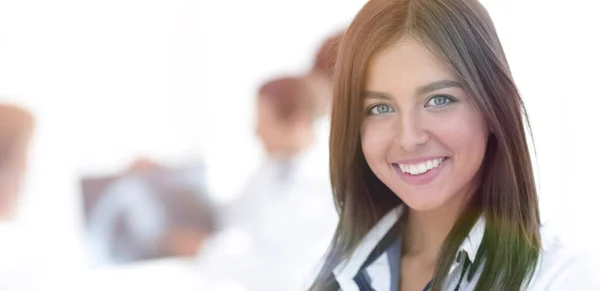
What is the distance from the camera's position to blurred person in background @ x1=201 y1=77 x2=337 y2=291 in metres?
1.43

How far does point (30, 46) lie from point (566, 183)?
1.54 metres

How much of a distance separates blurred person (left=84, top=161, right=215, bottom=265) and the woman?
154 centimetres

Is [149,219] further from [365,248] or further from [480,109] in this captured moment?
[480,109]

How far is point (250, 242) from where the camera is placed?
157 cm

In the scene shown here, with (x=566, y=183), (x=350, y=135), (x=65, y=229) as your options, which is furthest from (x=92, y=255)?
(x=350, y=135)

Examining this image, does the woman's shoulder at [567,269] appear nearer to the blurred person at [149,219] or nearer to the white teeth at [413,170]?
the white teeth at [413,170]

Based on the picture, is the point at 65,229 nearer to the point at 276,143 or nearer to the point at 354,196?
the point at 276,143

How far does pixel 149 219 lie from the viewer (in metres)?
2.17

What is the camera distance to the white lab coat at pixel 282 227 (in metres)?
1.42

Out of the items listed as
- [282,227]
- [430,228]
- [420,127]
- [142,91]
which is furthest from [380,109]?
[142,91]

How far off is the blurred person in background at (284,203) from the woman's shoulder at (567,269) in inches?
30.0

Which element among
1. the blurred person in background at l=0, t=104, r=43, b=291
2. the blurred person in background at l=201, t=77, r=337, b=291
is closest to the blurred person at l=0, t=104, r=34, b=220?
the blurred person in background at l=0, t=104, r=43, b=291

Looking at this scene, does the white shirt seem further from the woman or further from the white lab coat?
the white lab coat

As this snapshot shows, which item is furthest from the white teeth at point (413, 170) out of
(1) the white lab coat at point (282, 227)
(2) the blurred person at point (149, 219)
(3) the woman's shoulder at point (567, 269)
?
(2) the blurred person at point (149, 219)
